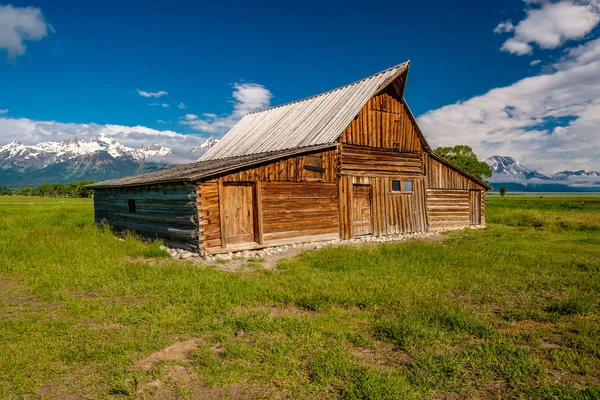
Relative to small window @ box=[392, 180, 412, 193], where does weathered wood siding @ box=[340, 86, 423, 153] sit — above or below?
above

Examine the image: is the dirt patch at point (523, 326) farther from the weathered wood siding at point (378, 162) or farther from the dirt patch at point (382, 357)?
the weathered wood siding at point (378, 162)

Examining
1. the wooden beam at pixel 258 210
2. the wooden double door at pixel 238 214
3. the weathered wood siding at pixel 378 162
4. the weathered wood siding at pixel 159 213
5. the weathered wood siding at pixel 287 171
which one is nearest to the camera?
the weathered wood siding at pixel 159 213

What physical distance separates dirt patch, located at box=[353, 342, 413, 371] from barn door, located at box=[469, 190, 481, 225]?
69.1ft

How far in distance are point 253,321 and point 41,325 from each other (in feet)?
12.5

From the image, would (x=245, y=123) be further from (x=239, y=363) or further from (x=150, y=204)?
(x=239, y=363)

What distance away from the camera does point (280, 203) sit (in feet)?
51.3

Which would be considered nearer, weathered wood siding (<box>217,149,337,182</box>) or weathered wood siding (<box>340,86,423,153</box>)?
weathered wood siding (<box>217,149,337,182</box>)

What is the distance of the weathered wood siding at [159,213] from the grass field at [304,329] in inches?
107

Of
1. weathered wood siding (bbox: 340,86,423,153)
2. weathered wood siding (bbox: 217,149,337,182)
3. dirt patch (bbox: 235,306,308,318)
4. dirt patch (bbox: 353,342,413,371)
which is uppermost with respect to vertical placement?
weathered wood siding (bbox: 340,86,423,153)

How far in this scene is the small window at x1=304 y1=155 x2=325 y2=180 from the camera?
53.8 feet

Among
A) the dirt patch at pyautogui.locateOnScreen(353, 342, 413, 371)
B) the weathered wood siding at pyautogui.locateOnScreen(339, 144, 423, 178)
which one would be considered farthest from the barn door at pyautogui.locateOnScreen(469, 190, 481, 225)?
the dirt patch at pyautogui.locateOnScreen(353, 342, 413, 371)

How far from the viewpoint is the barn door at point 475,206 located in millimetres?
24172

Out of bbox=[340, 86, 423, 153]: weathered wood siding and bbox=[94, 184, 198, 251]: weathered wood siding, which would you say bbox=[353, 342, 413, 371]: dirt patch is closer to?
bbox=[94, 184, 198, 251]: weathered wood siding

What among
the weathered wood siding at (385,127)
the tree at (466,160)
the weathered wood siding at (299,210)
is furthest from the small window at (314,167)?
the tree at (466,160)
